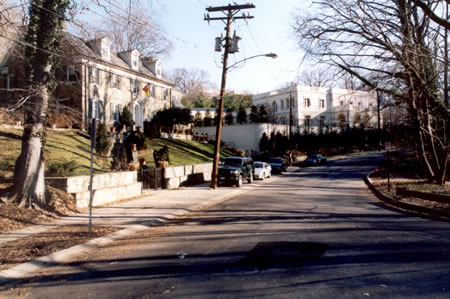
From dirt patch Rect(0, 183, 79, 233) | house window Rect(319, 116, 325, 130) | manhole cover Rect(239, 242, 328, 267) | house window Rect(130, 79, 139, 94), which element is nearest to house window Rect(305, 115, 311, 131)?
house window Rect(319, 116, 325, 130)

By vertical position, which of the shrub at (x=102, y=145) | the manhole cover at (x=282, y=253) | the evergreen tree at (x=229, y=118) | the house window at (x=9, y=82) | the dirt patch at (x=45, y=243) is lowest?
the dirt patch at (x=45, y=243)

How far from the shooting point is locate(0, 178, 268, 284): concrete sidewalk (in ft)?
23.4

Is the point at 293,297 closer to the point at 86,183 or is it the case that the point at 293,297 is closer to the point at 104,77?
the point at 86,183

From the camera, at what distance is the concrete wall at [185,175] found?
67.5 feet

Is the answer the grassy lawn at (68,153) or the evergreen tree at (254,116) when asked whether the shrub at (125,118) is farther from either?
the evergreen tree at (254,116)

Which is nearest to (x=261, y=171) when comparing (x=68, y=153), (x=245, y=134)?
(x=68, y=153)

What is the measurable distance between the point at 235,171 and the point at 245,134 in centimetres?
2713

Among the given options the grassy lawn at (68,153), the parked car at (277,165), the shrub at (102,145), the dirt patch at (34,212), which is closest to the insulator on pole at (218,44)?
the grassy lawn at (68,153)

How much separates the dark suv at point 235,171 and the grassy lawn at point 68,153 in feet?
14.7

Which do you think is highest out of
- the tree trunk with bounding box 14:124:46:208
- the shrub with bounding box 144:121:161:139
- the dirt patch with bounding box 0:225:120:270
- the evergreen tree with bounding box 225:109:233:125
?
the evergreen tree with bounding box 225:109:233:125

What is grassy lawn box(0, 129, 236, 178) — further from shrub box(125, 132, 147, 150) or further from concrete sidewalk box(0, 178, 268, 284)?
concrete sidewalk box(0, 178, 268, 284)

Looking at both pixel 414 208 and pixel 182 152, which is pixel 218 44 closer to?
pixel 182 152

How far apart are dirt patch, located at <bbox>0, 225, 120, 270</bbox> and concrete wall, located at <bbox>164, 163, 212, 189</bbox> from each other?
407 inches

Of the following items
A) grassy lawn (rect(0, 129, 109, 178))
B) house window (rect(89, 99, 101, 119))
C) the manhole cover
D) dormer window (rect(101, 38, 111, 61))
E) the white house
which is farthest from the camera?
dormer window (rect(101, 38, 111, 61))
